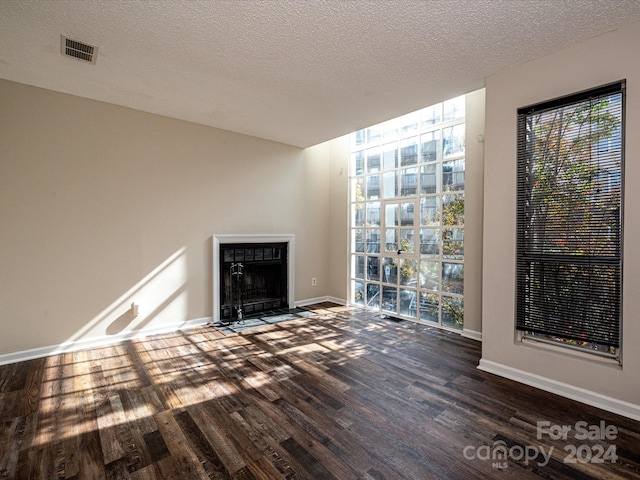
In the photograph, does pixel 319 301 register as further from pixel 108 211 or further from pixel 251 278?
pixel 108 211

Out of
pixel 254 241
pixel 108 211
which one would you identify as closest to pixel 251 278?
pixel 254 241

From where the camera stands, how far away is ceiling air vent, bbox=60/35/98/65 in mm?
2477

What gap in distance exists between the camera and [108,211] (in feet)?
12.0

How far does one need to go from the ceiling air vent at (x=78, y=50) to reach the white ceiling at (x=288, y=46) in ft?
0.21

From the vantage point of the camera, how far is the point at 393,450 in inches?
73.7

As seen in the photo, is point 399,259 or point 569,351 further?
point 399,259

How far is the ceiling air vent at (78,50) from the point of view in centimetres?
248

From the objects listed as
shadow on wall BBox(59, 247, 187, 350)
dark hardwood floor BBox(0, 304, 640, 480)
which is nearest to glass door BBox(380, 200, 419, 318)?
dark hardwood floor BBox(0, 304, 640, 480)

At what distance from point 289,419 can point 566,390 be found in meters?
2.24

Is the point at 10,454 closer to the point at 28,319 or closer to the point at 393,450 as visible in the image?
the point at 28,319

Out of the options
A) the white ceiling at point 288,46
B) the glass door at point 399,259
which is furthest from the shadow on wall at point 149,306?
the glass door at point 399,259

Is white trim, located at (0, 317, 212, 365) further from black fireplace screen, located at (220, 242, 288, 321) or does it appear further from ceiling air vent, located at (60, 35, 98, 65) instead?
ceiling air vent, located at (60, 35, 98, 65)

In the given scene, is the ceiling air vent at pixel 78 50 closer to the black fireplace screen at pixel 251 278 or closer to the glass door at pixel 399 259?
the black fireplace screen at pixel 251 278

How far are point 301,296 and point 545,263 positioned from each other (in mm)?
3739
